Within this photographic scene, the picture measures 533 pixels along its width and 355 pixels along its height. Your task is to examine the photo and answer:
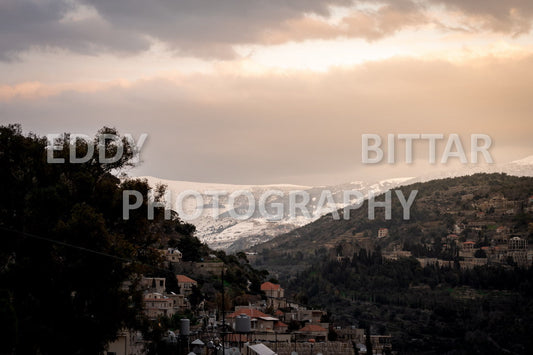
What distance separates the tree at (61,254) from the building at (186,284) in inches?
1739

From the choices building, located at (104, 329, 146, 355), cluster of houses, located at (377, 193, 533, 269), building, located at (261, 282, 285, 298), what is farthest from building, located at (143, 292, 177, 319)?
cluster of houses, located at (377, 193, 533, 269)

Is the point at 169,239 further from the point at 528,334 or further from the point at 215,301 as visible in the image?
the point at 528,334

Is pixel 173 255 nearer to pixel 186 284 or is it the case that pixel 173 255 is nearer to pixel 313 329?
pixel 186 284

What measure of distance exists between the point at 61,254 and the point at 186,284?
49.6 metres

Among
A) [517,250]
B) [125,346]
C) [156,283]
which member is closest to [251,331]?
[125,346]

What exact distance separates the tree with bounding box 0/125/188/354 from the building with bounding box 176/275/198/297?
4417 cm

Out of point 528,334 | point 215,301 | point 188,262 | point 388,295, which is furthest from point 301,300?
point 388,295

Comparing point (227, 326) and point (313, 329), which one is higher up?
point (227, 326)

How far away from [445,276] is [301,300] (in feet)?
216

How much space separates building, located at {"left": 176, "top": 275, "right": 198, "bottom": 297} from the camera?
76.3 meters

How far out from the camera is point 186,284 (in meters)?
78.6

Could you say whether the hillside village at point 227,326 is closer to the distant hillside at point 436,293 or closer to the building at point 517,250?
the distant hillside at point 436,293

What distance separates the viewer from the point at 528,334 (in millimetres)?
106625

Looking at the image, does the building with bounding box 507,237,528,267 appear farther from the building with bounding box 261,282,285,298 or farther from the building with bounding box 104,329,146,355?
the building with bounding box 104,329,146,355
